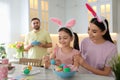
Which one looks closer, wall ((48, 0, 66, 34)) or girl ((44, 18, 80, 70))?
girl ((44, 18, 80, 70))

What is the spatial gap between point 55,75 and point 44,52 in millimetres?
1659

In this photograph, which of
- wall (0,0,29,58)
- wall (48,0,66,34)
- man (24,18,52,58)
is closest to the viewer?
man (24,18,52,58)

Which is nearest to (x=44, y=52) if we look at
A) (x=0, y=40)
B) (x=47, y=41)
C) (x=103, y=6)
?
(x=47, y=41)

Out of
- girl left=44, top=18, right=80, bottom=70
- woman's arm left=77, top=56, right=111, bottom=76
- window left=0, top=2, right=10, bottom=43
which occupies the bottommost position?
woman's arm left=77, top=56, right=111, bottom=76

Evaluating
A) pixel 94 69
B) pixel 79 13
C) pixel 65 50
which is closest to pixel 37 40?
pixel 65 50

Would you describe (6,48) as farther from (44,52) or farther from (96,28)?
(96,28)

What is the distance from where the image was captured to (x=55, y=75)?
1580 mm

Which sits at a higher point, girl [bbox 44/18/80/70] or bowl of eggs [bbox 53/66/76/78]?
girl [bbox 44/18/80/70]

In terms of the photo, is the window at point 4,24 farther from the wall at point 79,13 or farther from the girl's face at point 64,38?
the girl's face at point 64,38

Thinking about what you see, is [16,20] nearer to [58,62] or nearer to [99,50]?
[58,62]

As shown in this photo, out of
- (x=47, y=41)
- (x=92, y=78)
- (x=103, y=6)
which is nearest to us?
(x=92, y=78)

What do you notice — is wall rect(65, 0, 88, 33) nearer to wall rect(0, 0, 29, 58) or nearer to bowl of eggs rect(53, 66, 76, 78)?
wall rect(0, 0, 29, 58)

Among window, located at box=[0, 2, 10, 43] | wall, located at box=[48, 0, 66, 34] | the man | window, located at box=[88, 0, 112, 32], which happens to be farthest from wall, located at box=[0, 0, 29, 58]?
window, located at box=[88, 0, 112, 32]

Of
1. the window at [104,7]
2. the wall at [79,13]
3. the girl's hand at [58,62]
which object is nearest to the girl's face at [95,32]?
the girl's hand at [58,62]
